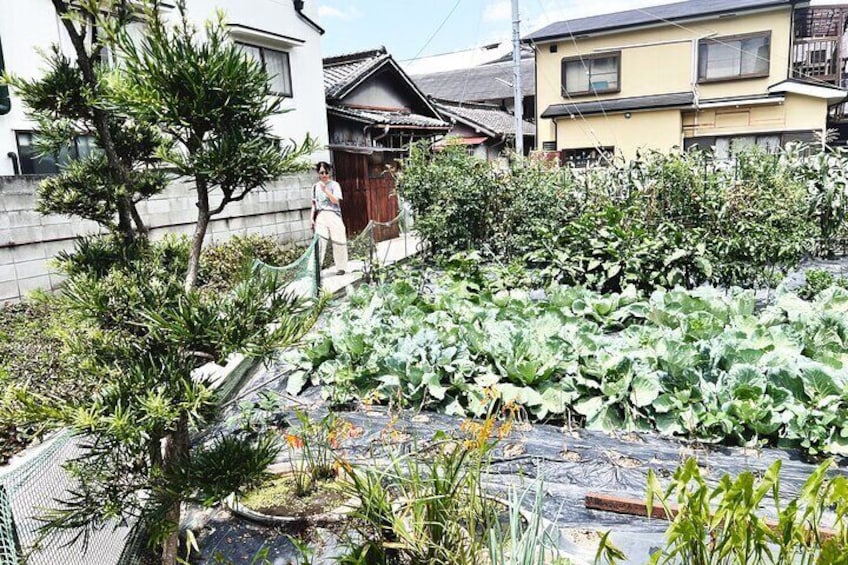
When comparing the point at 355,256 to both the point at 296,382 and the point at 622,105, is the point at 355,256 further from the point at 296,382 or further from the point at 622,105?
the point at 622,105

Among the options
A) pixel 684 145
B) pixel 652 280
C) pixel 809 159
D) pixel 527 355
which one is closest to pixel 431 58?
pixel 684 145

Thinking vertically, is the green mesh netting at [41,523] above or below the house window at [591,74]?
below

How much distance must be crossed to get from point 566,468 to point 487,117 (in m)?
18.7

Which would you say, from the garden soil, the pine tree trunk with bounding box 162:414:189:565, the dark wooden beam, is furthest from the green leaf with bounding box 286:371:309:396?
the dark wooden beam

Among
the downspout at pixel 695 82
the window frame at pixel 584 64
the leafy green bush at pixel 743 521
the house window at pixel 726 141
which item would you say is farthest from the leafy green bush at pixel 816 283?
the window frame at pixel 584 64

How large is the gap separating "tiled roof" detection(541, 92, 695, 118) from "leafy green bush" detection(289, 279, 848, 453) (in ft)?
43.7

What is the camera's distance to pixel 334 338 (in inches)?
162

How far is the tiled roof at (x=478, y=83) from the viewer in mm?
22859

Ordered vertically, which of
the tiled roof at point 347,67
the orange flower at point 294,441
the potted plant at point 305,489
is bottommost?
the potted plant at point 305,489

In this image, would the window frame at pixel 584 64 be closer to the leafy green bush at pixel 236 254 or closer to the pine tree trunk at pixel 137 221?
the leafy green bush at pixel 236 254

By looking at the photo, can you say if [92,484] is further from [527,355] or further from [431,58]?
[431,58]

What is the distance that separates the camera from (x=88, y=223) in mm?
6309

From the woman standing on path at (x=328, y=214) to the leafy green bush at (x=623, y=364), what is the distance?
321 centimetres

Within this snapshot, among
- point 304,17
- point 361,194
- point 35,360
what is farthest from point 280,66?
point 35,360
